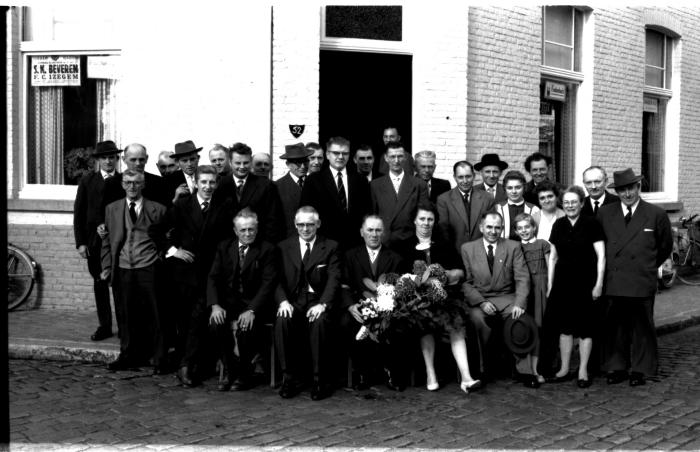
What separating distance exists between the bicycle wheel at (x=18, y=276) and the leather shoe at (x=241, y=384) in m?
4.35

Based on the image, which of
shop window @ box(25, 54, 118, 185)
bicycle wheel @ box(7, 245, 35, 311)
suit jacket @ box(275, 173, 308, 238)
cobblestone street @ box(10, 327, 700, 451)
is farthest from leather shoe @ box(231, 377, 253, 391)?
shop window @ box(25, 54, 118, 185)

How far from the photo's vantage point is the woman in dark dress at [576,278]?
291 inches

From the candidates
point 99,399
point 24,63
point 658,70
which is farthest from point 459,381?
point 658,70

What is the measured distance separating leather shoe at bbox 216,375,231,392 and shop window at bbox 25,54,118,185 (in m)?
4.58

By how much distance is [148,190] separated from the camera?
26.7 ft

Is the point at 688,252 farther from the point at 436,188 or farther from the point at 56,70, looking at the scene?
the point at 56,70

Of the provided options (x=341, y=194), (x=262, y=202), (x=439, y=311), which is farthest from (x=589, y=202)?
(x=262, y=202)

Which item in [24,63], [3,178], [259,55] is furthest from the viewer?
[24,63]

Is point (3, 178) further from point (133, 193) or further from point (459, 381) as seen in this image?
point (459, 381)

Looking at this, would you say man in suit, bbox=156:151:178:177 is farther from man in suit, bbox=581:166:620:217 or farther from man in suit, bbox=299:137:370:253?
man in suit, bbox=581:166:620:217

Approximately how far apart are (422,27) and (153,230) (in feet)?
15.8

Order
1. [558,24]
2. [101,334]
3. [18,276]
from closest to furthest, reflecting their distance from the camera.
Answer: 1. [101,334]
2. [18,276]
3. [558,24]

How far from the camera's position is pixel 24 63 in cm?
1056

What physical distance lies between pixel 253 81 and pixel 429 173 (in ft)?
8.59
